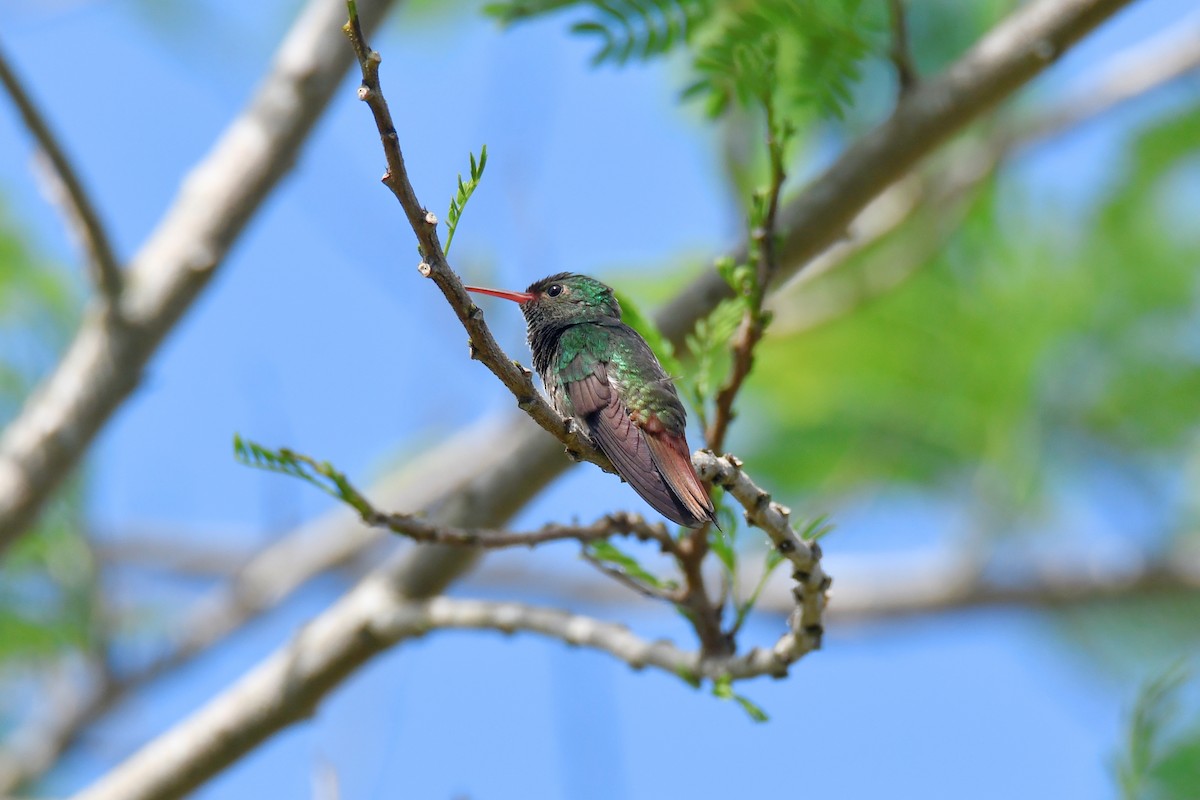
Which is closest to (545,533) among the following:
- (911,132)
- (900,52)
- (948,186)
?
(911,132)

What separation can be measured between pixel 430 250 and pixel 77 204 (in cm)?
279

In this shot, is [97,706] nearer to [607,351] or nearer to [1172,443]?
[607,351]

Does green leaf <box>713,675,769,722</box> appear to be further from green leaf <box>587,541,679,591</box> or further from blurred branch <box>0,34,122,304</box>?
blurred branch <box>0,34,122,304</box>

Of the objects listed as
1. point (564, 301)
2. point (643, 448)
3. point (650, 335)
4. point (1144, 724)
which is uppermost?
point (564, 301)

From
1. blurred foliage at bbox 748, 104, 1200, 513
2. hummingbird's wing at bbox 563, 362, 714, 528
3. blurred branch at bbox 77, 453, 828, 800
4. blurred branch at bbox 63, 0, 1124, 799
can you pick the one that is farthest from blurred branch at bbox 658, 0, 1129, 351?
blurred foliage at bbox 748, 104, 1200, 513

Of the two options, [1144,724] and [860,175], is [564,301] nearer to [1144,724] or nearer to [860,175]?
[860,175]

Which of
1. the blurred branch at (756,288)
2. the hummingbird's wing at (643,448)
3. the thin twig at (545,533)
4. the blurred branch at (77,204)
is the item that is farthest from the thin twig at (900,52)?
the blurred branch at (77,204)

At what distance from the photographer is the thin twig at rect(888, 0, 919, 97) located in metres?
4.05

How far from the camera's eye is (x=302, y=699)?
4484 mm

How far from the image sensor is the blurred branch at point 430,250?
225 centimetres

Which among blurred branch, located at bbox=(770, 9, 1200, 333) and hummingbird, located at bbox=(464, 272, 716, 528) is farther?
blurred branch, located at bbox=(770, 9, 1200, 333)

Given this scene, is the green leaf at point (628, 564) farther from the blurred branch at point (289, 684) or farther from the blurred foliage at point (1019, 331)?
the blurred foliage at point (1019, 331)

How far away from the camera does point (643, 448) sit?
10.4 feet

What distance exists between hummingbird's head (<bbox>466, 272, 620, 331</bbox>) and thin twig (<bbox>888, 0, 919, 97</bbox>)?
119 centimetres
